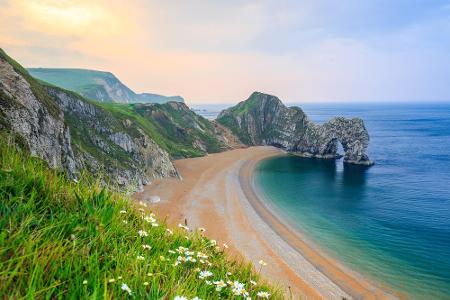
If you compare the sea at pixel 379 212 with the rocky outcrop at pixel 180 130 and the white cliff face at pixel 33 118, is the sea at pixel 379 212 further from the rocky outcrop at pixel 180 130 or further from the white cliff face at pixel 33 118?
the white cliff face at pixel 33 118

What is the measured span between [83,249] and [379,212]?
53.8 metres

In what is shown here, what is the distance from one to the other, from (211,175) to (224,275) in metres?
67.0

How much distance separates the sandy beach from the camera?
28.0 meters

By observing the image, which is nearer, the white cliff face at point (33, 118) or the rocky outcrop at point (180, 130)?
the white cliff face at point (33, 118)

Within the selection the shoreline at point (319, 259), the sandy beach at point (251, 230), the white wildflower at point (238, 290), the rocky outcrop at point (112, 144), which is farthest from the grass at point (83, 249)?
the rocky outcrop at point (112, 144)

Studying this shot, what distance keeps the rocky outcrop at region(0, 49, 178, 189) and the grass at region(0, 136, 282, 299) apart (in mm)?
6809

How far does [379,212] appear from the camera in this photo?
4900 centimetres

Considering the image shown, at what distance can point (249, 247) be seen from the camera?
1389 inches

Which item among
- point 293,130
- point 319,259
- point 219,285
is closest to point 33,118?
point 219,285

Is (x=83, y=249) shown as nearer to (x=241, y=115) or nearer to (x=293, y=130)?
(x=293, y=130)

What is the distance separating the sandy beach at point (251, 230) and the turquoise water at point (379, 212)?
8.54 feet

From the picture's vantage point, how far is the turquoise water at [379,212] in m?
31.7

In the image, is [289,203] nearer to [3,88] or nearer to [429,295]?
[429,295]

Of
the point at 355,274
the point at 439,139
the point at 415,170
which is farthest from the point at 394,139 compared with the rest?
the point at 355,274
